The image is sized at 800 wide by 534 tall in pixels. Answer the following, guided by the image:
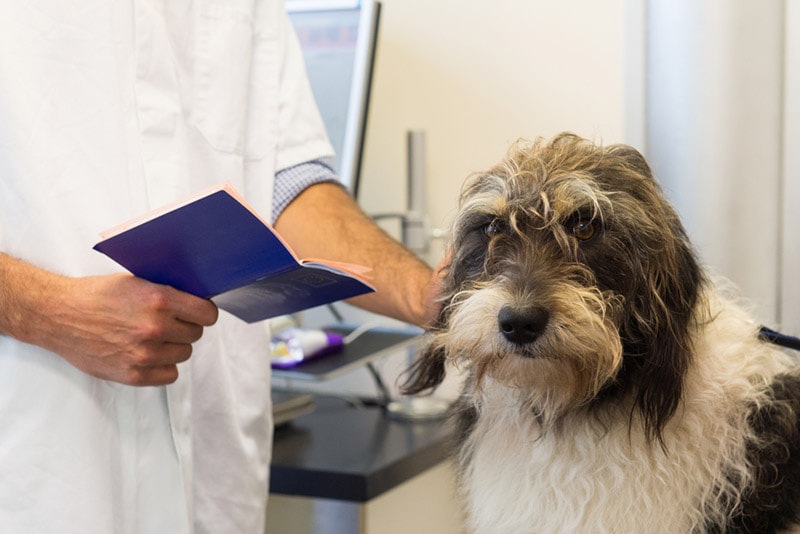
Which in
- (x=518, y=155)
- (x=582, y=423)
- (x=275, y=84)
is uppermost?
(x=275, y=84)

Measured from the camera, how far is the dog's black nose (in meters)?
1.05

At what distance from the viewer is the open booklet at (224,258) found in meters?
1.04

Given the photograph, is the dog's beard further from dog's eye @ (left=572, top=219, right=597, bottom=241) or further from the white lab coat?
the white lab coat

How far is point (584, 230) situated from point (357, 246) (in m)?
0.53

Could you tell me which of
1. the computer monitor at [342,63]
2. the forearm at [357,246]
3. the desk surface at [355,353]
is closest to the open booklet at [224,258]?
the forearm at [357,246]

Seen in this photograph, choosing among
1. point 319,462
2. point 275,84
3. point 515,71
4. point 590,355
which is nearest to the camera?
point 590,355

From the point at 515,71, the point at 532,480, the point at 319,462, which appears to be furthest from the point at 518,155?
the point at 515,71

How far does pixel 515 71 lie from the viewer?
98.7 inches

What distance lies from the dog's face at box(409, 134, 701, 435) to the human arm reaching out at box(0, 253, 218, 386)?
1.21 feet

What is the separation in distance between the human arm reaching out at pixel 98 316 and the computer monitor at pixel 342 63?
113cm

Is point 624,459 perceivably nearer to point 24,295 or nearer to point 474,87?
point 24,295

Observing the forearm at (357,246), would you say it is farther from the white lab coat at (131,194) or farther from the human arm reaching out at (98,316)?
the human arm reaching out at (98,316)

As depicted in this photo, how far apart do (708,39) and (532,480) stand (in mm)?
Result: 846

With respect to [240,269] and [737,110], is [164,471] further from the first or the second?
[737,110]
